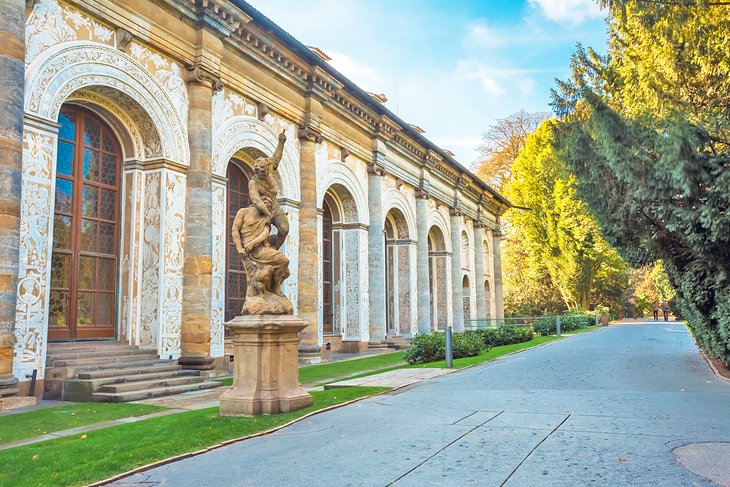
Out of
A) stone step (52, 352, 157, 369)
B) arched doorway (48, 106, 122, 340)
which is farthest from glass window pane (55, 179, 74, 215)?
stone step (52, 352, 157, 369)

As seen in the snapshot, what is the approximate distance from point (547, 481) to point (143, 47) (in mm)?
12370

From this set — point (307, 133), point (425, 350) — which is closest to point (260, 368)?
point (425, 350)

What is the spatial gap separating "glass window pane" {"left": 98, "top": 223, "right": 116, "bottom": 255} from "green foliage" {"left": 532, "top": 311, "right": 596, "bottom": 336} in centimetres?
2484

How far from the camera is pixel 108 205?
43.7ft

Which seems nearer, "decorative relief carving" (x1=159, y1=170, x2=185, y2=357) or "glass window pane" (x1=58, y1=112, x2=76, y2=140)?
"glass window pane" (x1=58, y1=112, x2=76, y2=140)

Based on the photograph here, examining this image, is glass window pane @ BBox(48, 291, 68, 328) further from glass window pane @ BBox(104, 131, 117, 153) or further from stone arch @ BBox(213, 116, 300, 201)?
stone arch @ BBox(213, 116, 300, 201)

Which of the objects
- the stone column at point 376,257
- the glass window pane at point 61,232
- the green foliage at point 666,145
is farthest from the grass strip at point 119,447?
the stone column at point 376,257

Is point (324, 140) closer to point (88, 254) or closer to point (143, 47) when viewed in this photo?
point (143, 47)

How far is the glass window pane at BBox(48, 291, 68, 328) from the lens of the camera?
11.7 meters

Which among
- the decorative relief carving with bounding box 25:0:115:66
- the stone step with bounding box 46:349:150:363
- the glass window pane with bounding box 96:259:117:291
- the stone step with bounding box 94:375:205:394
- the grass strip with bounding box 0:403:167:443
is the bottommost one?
the grass strip with bounding box 0:403:167:443

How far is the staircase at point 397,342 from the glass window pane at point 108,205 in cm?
1390

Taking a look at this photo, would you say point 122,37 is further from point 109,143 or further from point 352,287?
point 352,287

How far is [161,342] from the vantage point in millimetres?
13125

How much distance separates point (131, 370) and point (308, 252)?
829 cm
